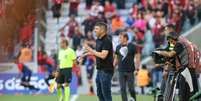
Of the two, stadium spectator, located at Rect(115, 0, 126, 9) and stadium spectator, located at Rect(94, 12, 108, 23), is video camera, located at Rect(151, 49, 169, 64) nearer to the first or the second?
stadium spectator, located at Rect(94, 12, 108, 23)

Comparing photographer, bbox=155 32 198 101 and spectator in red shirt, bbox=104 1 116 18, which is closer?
photographer, bbox=155 32 198 101

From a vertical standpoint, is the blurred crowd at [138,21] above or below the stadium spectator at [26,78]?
above

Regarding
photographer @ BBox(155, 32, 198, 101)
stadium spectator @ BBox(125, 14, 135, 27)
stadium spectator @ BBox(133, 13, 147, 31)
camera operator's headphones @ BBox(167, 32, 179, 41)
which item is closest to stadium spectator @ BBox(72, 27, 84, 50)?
stadium spectator @ BBox(125, 14, 135, 27)

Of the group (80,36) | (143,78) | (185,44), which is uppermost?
(185,44)

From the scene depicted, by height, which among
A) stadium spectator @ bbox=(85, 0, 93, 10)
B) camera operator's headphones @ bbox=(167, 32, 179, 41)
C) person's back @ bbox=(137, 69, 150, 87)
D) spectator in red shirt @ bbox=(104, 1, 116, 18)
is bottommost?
person's back @ bbox=(137, 69, 150, 87)

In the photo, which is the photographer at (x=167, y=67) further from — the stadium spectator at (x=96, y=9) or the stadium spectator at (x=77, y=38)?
the stadium spectator at (x=96, y=9)

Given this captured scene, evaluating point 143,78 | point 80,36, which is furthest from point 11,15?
point 80,36

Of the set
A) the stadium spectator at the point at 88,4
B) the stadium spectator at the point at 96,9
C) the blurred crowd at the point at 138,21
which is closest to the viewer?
the blurred crowd at the point at 138,21

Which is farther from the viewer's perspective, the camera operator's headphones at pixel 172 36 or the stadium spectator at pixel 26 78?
the stadium spectator at pixel 26 78

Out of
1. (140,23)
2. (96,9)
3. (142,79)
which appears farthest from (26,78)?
(140,23)

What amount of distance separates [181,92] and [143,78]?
9.32 metres

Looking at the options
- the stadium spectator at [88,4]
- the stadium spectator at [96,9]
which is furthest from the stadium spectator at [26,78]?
the stadium spectator at [88,4]

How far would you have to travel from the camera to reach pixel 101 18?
810 inches

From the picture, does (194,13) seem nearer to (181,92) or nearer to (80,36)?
(80,36)
